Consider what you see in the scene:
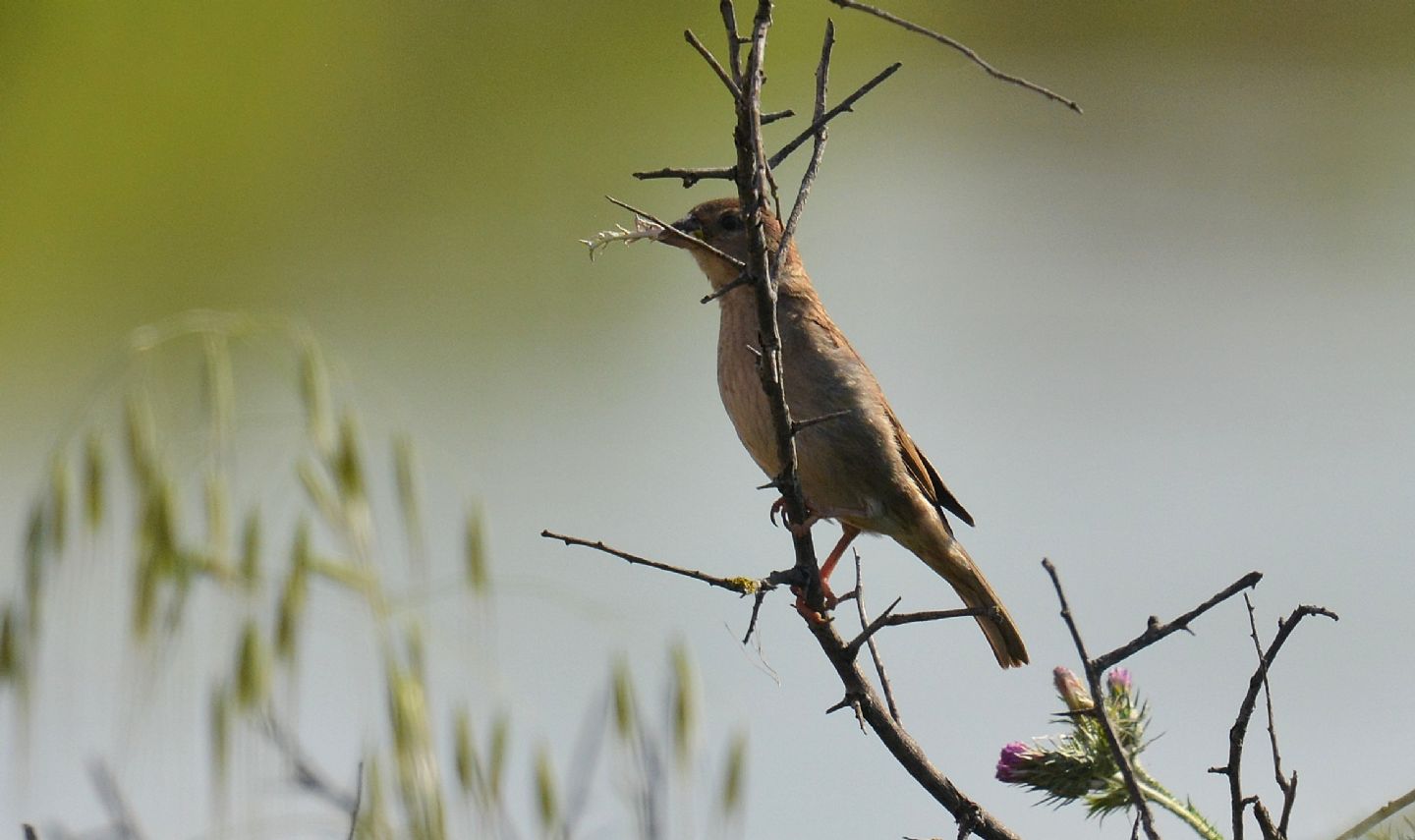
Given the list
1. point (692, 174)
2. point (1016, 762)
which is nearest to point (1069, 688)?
point (1016, 762)

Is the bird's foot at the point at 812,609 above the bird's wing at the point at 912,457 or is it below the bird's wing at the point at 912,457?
below

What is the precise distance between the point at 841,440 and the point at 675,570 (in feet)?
5.56

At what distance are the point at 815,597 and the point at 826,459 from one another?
4.01 feet

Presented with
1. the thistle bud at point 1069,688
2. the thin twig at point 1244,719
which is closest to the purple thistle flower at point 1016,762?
the thistle bud at point 1069,688

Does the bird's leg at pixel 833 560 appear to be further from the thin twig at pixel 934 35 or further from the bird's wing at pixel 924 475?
the thin twig at pixel 934 35

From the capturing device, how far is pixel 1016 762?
299 cm

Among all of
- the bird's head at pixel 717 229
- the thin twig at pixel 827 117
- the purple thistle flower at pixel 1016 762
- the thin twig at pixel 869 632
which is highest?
the bird's head at pixel 717 229

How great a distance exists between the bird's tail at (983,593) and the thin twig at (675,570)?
1.54 meters

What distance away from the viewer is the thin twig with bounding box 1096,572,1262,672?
2.04m

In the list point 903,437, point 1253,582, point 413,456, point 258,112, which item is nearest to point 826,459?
point 903,437

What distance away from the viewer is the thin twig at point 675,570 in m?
2.59

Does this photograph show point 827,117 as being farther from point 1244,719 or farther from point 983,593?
point 983,593

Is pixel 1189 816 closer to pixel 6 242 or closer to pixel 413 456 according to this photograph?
→ pixel 413 456

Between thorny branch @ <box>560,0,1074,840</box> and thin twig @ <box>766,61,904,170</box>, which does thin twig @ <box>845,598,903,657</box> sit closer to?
thorny branch @ <box>560,0,1074,840</box>
